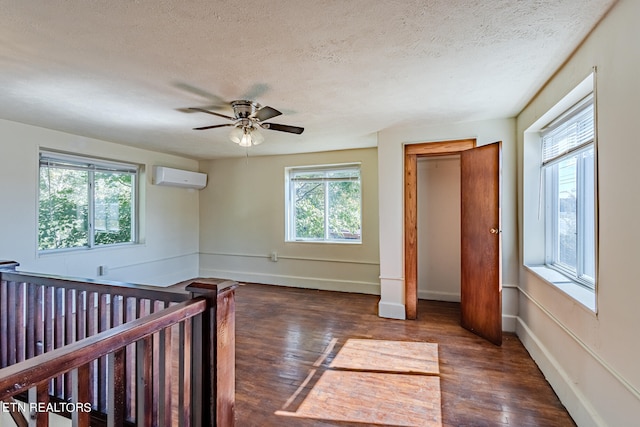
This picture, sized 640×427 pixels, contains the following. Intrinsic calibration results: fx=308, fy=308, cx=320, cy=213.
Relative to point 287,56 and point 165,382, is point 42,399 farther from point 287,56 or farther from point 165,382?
point 287,56

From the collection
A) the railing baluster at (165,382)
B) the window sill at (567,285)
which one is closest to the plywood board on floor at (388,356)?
the window sill at (567,285)

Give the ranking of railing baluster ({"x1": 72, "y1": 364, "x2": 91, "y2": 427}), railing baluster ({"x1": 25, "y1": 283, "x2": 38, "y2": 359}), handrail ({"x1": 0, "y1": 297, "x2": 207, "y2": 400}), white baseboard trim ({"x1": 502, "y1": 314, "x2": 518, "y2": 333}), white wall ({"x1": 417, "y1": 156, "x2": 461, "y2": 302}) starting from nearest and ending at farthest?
handrail ({"x1": 0, "y1": 297, "x2": 207, "y2": 400})
railing baluster ({"x1": 72, "y1": 364, "x2": 91, "y2": 427})
railing baluster ({"x1": 25, "y1": 283, "x2": 38, "y2": 359})
white baseboard trim ({"x1": 502, "y1": 314, "x2": 518, "y2": 333})
white wall ({"x1": 417, "y1": 156, "x2": 461, "y2": 302})

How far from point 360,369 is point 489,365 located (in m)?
1.06

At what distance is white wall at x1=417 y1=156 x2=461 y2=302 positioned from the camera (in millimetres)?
4312

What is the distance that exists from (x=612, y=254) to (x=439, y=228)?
9.50 ft

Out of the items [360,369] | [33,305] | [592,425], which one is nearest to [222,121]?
[33,305]

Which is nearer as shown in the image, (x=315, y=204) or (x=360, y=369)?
(x=360, y=369)

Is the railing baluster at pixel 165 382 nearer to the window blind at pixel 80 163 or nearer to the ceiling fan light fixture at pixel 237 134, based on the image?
the ceiling fan light fixture at pixel 237 134

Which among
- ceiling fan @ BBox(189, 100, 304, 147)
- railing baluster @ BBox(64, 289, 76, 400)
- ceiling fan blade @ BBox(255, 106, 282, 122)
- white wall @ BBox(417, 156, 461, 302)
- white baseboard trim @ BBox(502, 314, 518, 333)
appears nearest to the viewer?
railing baluster @ BBox(64, 289, 76, 400)

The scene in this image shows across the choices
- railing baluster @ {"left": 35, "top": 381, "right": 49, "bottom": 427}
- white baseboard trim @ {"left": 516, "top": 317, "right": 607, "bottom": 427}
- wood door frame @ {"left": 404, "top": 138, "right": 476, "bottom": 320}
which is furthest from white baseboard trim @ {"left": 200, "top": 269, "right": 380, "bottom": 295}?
railing baluster @ {"left": 35, "top": 381, "right": 49, "bottom": 427}

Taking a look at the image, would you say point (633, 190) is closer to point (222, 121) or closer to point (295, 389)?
point (295, 389)

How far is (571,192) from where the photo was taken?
234 centimetres

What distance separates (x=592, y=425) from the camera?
165 cm

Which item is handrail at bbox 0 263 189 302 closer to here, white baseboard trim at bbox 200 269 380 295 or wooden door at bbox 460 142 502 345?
wooden door at bbox 460 142 502 345
